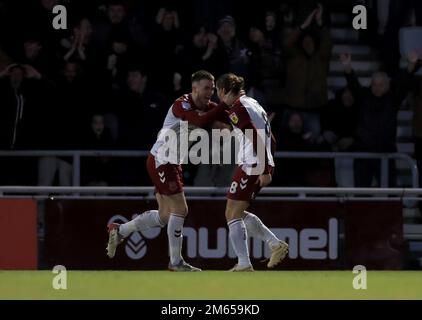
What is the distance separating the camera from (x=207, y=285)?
12453 millimetres

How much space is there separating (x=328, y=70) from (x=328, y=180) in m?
1.71

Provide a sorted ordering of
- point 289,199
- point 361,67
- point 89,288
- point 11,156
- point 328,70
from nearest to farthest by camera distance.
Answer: point 89,288
point 289,199
point 11,156
point 328,70
point 361,67

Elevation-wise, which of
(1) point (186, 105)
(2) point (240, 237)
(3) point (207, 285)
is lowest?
(3) point (207, 285)

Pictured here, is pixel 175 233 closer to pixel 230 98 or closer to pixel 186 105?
pixel 186 105

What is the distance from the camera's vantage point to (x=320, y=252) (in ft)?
52.0

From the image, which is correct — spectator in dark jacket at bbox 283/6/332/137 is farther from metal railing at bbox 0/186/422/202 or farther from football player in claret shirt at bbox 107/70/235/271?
football player in claret shirt at bbox 107/70/235/271

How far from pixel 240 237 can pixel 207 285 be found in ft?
5.01

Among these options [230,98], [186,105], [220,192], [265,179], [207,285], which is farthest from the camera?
[220,192]

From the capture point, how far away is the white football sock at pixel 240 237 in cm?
1388

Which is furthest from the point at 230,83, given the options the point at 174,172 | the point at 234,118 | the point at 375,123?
the point at 375,123

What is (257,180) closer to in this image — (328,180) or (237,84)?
(237,84)

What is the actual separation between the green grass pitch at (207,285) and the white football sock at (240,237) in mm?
240

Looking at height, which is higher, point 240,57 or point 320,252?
point 240,57
